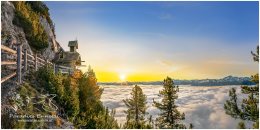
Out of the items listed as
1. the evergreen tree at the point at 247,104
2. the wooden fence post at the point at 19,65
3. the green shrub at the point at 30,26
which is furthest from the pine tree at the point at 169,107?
the wooden fence post at the point at 19,65

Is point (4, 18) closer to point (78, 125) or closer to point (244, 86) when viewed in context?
point (78, 125)

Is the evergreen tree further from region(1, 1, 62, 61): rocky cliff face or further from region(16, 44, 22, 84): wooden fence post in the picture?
region(1, 1, 62, 61): rocky cliff face

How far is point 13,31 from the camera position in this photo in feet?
69.8

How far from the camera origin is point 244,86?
64.5 feet

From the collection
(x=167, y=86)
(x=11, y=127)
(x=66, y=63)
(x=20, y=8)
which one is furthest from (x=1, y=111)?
(x=167, y=86)

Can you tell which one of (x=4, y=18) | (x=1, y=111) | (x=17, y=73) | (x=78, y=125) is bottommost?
(x=78, y=125)

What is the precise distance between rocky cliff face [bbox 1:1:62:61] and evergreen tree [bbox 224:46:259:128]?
1071 centimetres

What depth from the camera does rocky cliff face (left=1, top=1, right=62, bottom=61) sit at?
18.3m

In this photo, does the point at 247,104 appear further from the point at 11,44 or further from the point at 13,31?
the point at 13,31

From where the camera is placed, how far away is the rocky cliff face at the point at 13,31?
1831cm

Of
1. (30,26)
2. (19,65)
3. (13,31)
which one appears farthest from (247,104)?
(30,26)

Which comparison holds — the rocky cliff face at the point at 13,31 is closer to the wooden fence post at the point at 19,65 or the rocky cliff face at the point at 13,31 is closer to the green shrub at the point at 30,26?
the green shrub at the point at 30,26

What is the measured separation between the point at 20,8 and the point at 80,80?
656cm

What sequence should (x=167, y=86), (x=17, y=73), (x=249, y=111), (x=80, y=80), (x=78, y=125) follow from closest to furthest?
(x=17, y=73) < (x=78, y=125) < (x=249, y=111) < (x=80, y=80) < (x=167, y=86)
